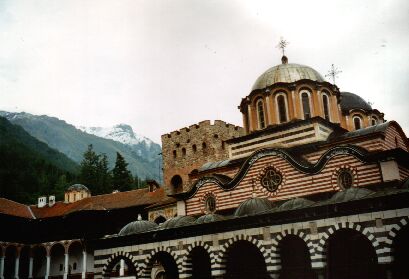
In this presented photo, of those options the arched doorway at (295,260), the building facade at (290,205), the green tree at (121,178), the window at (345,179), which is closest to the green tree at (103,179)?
the green tree at (121,178)

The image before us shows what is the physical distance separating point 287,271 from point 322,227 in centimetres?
397

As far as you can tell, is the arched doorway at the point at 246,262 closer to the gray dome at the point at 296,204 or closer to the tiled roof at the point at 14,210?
the gray dome at the point at 296,204

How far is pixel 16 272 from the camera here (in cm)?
3819

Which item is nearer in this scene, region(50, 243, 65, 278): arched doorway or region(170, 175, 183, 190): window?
region(170, 175, 183, 190): window

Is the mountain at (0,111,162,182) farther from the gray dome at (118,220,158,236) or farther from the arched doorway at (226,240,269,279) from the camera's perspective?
the arched doorway at (226,240,269,279)

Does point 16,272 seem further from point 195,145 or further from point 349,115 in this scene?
point 349,115

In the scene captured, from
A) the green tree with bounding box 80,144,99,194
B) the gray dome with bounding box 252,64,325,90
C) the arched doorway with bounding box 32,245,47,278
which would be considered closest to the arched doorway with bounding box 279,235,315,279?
the gray dome with bounding box 252,64,325,90

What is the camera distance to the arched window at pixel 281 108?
2380 centimetres

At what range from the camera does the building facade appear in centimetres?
1568

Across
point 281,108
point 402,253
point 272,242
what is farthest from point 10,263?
point 402,253

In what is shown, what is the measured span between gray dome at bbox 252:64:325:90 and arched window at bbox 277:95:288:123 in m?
1.13

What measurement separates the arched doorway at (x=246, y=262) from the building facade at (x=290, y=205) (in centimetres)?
4

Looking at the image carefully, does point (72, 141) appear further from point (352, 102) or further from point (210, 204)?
point (210, 204)

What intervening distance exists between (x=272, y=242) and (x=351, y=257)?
11.2 ft
